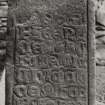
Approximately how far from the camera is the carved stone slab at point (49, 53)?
1.50m

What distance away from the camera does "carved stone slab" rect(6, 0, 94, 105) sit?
1.50m

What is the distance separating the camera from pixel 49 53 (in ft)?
4.95

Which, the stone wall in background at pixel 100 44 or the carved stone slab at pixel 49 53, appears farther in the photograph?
the stone wall in background at pixel 100 44

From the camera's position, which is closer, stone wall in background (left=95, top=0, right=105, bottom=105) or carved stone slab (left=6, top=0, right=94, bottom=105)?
carved stone slab (left=6, top=0, right=94, bottom=105)

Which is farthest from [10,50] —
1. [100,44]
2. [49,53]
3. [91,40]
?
[100,44]

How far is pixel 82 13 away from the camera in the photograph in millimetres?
1497

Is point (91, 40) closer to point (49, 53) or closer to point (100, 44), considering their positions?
point (49, 53)

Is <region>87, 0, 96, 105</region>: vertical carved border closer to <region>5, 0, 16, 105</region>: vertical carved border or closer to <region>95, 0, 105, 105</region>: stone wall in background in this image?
<region>5, 0, 16, 105</region>: vertical carved border

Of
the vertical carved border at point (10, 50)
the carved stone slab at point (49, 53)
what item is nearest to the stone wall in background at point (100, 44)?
the carved stone slab at point (49, 53)

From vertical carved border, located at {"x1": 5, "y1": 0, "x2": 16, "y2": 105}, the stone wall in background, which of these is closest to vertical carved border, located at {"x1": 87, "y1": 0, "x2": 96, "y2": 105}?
vertical carved border, located at {"x1": 5, "y1": 0, "x2": 16, "y2": 105}

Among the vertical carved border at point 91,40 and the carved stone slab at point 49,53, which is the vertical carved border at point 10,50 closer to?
the carved stone slab at point 49,53

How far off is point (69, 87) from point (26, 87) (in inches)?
10.3

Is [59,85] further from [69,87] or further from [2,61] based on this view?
[2,61]

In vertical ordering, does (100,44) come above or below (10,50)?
below
